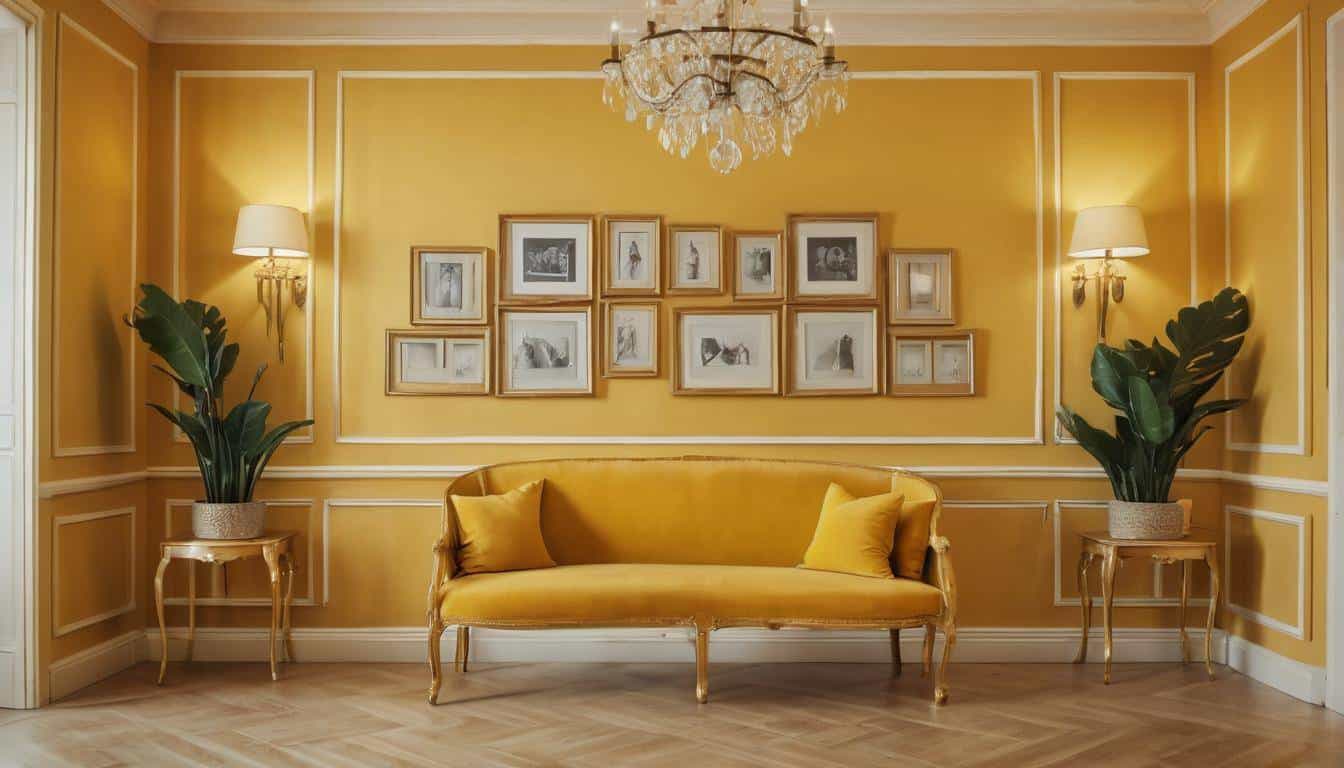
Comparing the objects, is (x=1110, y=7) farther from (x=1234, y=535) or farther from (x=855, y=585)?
(x=855, y=585)

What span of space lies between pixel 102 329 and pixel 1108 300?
14.2 feet

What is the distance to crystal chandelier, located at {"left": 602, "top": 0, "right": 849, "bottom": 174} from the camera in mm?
2941

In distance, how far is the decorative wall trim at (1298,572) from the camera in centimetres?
422

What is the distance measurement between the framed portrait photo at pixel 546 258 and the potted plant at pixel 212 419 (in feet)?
3.70

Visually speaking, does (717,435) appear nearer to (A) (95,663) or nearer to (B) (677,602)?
(B) (677,602)

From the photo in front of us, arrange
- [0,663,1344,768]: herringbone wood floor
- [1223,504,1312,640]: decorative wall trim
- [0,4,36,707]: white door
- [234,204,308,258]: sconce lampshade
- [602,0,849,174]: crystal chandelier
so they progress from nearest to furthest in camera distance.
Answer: [602,0,849,174]: crystal chandelier
[0,663,1344,768]: herringbone wood floor
[0,4,36,707]: white door
[1223,504,1312,640]: decorative wall trim
[234,204,308,258]: sconce lampshade

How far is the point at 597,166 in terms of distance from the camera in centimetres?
491

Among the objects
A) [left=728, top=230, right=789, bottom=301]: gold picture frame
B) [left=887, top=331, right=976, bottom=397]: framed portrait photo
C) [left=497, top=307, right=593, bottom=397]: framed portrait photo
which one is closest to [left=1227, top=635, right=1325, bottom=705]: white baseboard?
[left=887, top=331, right=976, bottom=397]: framed portrait photo

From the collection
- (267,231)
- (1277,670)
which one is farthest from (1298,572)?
(267,231)

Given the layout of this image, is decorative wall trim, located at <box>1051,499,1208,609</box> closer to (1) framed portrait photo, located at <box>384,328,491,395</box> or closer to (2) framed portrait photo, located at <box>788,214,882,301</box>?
(2) framed portrait photo, located at <box>788,214,882,301</box>

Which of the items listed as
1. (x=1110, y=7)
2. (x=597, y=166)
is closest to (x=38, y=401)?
(x=597, y=166)

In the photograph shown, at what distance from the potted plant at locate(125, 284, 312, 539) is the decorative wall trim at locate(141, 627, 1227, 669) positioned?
647mm

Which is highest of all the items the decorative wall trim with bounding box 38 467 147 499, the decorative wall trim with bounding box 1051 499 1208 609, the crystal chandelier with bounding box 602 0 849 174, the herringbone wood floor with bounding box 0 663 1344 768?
the crystal chandelier with bounding box 602 0 849 174

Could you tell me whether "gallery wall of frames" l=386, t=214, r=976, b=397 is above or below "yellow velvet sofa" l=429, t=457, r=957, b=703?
above
